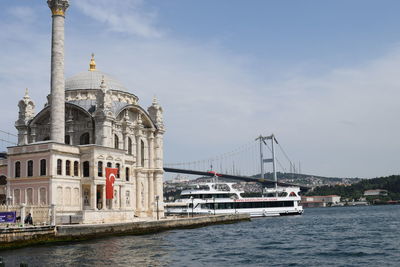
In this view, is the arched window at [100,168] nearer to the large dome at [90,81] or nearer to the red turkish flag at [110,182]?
the red turkish flag at [110,182]

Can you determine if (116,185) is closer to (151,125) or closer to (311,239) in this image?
(151,125)

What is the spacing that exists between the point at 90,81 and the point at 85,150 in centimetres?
1206

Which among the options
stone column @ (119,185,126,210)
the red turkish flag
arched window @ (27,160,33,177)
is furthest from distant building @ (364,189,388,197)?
arched window @ (27,160,33,177)

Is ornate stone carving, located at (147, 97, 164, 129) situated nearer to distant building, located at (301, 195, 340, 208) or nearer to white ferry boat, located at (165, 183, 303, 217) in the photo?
white ferry boat, located at (165, 183, 303, 217)

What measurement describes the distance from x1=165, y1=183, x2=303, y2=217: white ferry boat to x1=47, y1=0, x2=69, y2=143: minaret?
24990mm

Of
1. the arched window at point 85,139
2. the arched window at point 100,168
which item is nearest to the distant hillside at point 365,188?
the arched window at point 85,139

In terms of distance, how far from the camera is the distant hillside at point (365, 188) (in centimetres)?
16025

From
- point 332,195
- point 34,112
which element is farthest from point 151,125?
point 332,195

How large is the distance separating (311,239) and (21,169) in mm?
22568

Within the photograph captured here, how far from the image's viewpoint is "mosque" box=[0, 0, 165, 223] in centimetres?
4066

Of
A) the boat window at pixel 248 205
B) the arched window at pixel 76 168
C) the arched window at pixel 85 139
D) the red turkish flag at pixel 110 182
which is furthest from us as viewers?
the boat window at pixel 248 205

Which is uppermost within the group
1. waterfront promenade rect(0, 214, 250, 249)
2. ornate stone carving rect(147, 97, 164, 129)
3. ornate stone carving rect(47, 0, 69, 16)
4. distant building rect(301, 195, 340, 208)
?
ornate stone carving rect(47, 0, 69, 16)

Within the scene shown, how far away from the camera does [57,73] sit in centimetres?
4375

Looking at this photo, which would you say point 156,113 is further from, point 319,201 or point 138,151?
point 319,201
